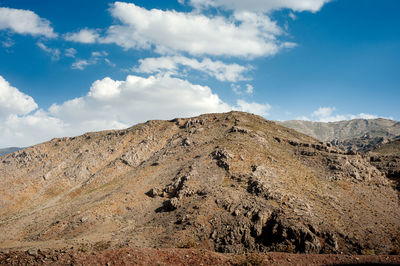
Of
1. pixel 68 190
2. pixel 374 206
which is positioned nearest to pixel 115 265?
pixel 374 206

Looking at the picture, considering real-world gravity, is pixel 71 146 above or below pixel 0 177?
above

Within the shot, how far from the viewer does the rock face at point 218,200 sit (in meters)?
23.2

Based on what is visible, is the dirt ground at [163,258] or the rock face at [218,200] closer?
the dirt ground at [163,258]

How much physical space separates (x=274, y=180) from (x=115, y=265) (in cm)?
2526

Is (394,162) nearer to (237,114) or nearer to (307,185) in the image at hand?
(307,185)

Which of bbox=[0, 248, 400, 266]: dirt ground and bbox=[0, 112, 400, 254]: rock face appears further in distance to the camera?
bbox=[0, 112, 400, 254]: rock face

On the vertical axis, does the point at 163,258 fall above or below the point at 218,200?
below

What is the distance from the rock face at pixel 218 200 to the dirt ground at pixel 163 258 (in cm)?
514

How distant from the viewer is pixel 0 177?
2643 inches

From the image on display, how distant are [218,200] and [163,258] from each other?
14.8 metres

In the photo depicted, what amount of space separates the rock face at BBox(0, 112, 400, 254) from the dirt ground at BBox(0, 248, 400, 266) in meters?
5.14

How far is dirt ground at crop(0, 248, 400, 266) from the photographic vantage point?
1312 centimetres

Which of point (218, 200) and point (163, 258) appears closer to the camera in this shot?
point (163, 258)

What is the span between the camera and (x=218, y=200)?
28797 millimetres
